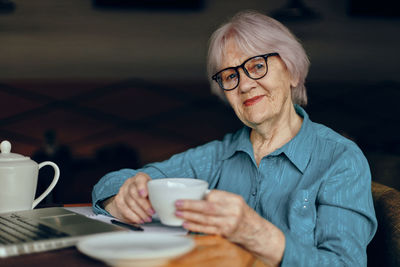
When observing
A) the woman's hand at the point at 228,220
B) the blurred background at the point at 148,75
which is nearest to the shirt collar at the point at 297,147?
the woman's hand at the point at 228,220

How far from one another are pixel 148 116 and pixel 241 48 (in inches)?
99.5

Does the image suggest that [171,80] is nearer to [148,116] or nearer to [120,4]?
[148,116]

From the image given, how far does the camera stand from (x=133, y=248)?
64cm

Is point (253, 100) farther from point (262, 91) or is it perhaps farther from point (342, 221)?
point (342, 221)

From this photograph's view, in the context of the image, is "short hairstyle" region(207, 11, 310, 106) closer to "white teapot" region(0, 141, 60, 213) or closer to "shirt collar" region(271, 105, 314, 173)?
"shirt collar" region(271, 105, 314, 173)

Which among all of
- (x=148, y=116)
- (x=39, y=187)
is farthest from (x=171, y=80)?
(x=39, y=187)

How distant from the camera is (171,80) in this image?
3.73 metres

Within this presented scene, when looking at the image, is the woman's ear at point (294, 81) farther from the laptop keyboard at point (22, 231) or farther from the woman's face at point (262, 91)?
the laptop keyboard at point (22, 231)

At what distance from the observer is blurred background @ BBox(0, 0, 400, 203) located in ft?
11.5

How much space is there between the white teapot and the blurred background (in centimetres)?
228

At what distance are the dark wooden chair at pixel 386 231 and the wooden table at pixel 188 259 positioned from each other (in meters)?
0.38

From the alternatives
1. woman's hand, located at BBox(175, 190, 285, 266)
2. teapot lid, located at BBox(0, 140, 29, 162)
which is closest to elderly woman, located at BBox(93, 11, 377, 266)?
woman's hand, located at BBox(175, 190, 285, 266)

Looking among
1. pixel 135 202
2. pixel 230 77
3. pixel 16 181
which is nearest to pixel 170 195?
pixel 135 202

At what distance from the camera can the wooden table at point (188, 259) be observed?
66cm
